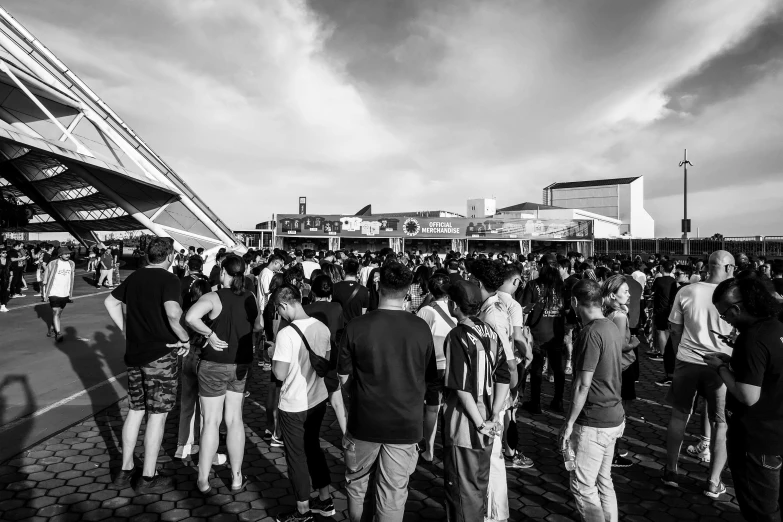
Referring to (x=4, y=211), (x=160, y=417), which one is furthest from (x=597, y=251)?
(x=4, y=211)

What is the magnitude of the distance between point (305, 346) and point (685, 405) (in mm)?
3274

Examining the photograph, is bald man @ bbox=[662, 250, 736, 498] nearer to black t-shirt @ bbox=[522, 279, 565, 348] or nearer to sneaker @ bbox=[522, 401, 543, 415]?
black t-shirt @ bbox=[522, 279, 565, 348]

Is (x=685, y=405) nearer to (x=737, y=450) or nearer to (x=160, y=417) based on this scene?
(x=737, y=450)

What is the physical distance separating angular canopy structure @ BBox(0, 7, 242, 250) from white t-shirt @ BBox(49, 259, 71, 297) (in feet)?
29.8

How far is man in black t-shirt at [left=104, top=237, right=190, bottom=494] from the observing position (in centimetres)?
380

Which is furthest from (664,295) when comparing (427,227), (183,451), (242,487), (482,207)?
(482,207)

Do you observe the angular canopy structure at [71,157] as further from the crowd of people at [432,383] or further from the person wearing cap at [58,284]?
the crowd of people at [432,383]

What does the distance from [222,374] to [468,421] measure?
7.09 ft

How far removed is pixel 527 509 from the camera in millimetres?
3559

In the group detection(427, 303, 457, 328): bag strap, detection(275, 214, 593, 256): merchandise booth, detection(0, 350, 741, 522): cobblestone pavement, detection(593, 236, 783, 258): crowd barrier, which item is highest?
detection(275, 214, 593, 256): merchandise booth

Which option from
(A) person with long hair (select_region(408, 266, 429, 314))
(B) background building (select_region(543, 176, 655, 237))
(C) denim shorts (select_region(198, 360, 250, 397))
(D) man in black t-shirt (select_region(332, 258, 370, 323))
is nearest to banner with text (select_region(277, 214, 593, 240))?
(B) background building (select_region(543, 176, 655, 237))

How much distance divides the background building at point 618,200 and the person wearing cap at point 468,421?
69053 mm

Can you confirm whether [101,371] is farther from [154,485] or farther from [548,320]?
[548,320]

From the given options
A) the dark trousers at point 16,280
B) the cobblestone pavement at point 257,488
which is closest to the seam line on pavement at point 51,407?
the cobblestone pavement at point 257,488
